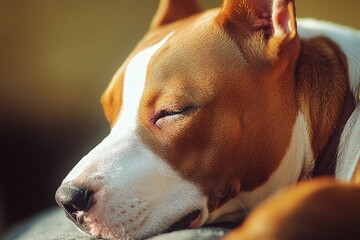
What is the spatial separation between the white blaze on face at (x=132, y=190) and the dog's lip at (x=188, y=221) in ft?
0.04

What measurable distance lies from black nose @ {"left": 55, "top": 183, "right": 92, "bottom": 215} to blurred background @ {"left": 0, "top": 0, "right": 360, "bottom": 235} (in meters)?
2.01

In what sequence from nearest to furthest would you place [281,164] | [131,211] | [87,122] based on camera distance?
[131,211] → [281,164] → [87,122]

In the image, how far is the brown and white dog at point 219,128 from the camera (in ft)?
5.03

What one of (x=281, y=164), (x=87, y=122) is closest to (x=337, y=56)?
(x=281, y=164)

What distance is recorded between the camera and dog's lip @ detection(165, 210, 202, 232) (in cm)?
157

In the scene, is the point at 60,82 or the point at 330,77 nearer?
the point at 330,77

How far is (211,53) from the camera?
65.8 inches

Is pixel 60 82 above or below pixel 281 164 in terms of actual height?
below

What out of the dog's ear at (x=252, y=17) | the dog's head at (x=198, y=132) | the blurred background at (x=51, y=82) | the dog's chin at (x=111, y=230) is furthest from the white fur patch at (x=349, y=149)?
the blurred background at (x=51, y=82)

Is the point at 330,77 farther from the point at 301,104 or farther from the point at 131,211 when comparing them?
the point at 131,211

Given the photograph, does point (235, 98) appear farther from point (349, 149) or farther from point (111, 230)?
point (111, 230)

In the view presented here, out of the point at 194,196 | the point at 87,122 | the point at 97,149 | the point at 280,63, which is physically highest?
the point at 280,63

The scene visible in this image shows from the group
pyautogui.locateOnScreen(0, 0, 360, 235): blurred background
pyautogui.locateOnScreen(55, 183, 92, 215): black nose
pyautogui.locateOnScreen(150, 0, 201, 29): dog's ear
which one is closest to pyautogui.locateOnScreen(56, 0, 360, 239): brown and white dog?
pyautogui.locateOnScreen(55, 183, 92, 215): black nose

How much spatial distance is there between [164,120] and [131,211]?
23 centimetres
